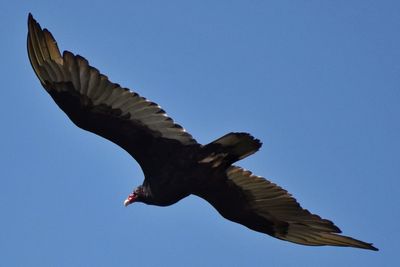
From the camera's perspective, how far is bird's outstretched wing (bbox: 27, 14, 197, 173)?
1116 cm

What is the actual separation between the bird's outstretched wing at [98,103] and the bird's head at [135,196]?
42 cm

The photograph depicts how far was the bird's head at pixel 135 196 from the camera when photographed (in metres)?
11.7

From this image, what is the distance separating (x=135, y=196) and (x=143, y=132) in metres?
0.84

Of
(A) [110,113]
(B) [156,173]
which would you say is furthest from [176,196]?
(A) [110,113]

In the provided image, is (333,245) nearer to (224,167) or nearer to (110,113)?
(224,167)

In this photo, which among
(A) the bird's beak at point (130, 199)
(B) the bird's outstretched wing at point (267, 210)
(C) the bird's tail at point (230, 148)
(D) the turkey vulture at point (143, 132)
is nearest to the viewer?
(C) the bird's tail at point (230, 148)

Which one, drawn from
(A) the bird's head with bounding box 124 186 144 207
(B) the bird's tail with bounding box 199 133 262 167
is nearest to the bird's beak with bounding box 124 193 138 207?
(A) the bird's head with bounding box 124 186 144 207

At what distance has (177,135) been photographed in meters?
11.4

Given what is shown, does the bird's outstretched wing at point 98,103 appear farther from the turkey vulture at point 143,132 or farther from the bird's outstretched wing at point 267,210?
the bird's outstretched wing at point 267,210

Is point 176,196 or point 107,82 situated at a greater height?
point 107,82

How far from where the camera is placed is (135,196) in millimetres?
11844

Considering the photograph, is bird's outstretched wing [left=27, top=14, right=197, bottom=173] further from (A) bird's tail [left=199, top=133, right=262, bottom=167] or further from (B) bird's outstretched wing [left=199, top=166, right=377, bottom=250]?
(B) bird's outstretched wing [left=199, top=166, right=377, bottom=250]

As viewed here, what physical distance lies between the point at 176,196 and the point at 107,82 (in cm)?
152

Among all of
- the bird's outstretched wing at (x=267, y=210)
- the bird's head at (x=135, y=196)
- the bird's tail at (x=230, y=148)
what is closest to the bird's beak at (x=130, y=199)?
the bird's head at (x=135, y=196)
